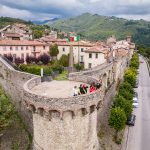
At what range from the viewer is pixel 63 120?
18562 mm

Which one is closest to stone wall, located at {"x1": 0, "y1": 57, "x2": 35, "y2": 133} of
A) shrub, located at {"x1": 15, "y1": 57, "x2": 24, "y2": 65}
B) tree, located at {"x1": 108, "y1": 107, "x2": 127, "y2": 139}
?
tree, located at {"x1": 108, "y1": 107, "x2": 127, "y2": 139}

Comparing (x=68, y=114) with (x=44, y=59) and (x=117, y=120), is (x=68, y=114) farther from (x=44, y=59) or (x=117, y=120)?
(x=44, y=59)

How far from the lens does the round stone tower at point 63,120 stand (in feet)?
58.7

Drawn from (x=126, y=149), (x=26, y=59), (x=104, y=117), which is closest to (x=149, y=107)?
(x=104, y=117)

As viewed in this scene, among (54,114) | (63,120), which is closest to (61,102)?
(54,114)

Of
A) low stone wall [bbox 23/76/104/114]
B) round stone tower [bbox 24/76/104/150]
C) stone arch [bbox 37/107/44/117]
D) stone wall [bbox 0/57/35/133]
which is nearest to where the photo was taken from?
low stone wall [bbox 23/76/104/114]

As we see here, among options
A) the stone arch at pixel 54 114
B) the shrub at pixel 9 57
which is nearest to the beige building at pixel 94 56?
the shrub at pixel 9 57

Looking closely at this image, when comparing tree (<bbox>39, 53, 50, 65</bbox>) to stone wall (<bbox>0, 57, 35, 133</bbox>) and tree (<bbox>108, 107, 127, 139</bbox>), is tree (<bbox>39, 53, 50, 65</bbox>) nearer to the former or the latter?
stone wall (<bbox>0, 57, 35, 133</bbox>)

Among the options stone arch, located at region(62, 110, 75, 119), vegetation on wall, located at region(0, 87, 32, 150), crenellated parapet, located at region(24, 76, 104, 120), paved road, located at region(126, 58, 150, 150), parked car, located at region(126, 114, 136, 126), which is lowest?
paved road, located at region(126, 58, 150, 150)

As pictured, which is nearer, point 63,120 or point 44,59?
point 63,120

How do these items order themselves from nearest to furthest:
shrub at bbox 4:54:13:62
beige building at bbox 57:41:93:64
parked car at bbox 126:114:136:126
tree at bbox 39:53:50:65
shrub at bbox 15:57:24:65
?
parked car at bbox 126:114:136:126, shrub at bbox 4:54:13:62, shrub at bbox 15:57:24:65, tree at bbox 39:53:50:65, beige building at bbox 57:41:93:64

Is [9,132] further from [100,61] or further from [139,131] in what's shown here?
[100,61]

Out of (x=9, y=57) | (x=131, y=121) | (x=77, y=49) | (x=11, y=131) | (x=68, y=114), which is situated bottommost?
(x=131, y=121)

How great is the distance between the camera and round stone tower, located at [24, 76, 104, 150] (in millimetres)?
17891
